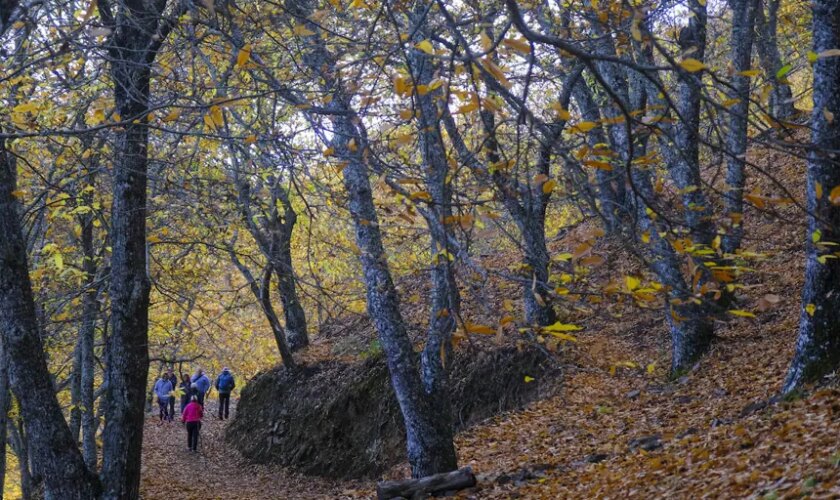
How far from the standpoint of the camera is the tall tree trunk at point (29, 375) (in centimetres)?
654

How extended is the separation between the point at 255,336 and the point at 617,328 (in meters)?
17.2

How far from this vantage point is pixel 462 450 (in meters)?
11.9

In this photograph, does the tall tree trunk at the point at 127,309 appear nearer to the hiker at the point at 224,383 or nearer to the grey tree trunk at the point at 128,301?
the grey tree trunk at the point at 128,301

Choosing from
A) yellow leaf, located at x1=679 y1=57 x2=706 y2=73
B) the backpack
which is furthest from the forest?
the backpack

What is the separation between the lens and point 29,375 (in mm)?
6551

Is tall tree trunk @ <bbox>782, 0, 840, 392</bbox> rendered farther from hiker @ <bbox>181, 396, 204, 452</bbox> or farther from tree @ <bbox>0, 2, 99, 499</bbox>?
hiker @ <bbox>181, 396, 204, 452</bbox>

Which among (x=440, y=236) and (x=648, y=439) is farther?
A: (x=648, y=439)

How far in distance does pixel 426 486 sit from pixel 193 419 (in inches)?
489

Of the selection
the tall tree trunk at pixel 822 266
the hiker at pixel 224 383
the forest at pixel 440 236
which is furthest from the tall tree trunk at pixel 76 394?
the tall tree trunk at pixel 822 266

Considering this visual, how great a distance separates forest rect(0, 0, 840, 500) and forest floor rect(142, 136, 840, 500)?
2.1 inches

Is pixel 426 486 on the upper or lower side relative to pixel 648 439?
lower

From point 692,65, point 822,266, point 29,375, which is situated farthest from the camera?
point 822,266

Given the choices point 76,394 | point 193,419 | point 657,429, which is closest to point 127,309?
point 657,429

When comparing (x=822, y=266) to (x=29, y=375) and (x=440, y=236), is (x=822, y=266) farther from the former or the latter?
(x=29, y=375)
